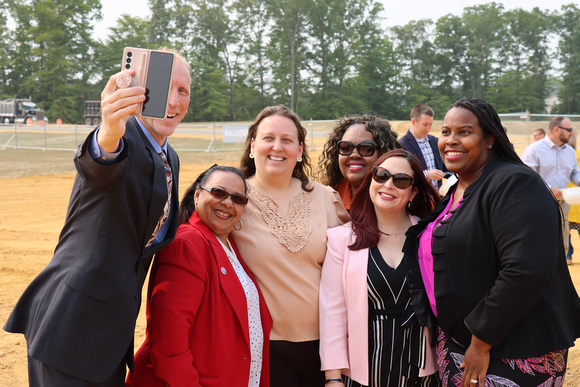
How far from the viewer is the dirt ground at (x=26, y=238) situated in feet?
15.8

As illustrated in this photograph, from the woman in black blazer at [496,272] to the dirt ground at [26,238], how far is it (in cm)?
237

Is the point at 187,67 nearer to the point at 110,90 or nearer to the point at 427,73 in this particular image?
the point at 110,90

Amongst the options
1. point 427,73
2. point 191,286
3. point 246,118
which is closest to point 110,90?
point 191,286

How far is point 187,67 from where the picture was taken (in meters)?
2.54

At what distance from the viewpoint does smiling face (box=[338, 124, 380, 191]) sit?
3.78 meters

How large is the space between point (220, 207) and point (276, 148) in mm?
515

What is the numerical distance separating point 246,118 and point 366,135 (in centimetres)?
5272

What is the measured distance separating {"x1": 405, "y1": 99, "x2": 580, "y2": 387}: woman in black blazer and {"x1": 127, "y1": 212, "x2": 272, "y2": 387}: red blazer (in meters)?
1.02

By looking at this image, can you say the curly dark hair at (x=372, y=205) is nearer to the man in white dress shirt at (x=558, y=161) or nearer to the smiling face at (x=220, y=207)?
the smiling face at (x=220, y=207)

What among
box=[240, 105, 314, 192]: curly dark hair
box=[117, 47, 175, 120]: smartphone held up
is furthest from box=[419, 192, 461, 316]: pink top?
box=[117, 47, 175, 120]: smartphone held up

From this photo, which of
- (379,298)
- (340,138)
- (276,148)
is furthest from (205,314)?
(340,138)

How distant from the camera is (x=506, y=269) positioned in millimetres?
2250

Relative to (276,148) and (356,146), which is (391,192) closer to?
(276,148)

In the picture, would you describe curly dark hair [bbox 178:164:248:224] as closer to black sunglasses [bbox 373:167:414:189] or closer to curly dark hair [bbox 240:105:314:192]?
curly dark hair [bbox 240:105:314:192]
